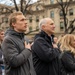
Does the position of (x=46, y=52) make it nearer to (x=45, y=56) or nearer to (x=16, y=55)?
(x=45, y=56)

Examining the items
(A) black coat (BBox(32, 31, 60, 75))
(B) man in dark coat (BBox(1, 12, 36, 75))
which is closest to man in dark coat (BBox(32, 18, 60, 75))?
(A) black coat (BBox(32, 31, 60, 75))

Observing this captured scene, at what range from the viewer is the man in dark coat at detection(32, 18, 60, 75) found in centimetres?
550

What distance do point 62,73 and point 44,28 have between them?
0.95 metres

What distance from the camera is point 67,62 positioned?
5.75 metres

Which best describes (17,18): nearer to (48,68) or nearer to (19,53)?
(19,53)

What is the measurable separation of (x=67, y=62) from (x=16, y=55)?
5.02 feet

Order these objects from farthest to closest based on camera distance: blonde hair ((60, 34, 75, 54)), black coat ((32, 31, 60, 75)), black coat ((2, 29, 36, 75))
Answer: blonde hair ((60, 34, 75, 54)) → black coat ((32, 31, 60, 75)) → black coat ((2, 29, 36, 75))

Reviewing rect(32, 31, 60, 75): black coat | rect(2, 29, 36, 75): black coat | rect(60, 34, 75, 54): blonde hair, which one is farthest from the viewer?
rect(60, 34, 75, 54): blonde hair

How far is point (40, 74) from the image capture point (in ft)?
18.8

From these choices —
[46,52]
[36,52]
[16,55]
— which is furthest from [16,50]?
[36,52]

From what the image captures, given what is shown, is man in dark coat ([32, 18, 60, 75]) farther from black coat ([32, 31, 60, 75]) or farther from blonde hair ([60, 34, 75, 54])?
blonde hair ([60, 34, 75, 54])

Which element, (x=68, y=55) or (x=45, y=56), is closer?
(x=45, y=56)

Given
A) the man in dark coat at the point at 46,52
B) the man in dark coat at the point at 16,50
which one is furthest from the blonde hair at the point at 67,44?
the man in dark coat at the point at 16,50

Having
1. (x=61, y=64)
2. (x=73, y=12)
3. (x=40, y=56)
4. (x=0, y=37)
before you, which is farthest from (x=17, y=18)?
(x=73, y=12)
